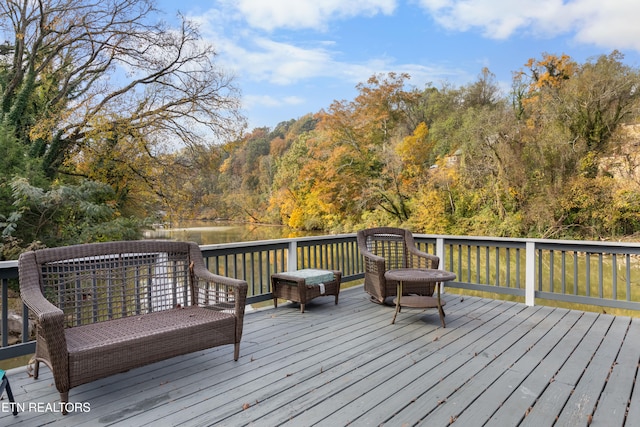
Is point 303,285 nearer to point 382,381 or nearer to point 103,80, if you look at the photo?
point 382,381

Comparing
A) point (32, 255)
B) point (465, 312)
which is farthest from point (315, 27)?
point (32, 255)

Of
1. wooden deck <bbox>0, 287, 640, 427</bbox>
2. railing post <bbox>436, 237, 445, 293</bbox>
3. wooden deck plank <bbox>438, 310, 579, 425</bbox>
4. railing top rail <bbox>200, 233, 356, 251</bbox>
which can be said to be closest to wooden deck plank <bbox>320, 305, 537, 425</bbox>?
wooden deck <bbox>0, 287, 640, 427</bbox>

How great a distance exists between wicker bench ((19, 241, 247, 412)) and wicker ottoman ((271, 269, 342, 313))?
1.22m

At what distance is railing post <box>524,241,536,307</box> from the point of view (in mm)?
4578

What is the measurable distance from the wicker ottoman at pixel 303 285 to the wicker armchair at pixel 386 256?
40 cm

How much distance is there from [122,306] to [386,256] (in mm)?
3081

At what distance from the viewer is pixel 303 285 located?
4.19 m

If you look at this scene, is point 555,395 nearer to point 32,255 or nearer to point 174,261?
point 174,261

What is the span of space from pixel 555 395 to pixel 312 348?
1636 mm

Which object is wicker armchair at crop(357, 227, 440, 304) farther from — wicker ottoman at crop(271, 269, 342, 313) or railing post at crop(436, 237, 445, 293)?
railing post at crop(436, 237, 445, 293)

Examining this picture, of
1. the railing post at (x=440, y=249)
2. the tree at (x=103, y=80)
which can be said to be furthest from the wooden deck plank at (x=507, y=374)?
the tree at (x=103, y=80)

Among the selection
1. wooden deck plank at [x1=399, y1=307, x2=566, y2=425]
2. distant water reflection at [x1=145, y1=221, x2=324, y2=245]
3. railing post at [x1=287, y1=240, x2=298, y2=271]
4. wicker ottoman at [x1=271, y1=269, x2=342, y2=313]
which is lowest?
distant water reflection at [x1=145, y1=221, x2=324, y2=245]

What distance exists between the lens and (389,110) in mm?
18797

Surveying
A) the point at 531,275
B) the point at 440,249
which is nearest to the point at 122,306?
the point at 440,249
